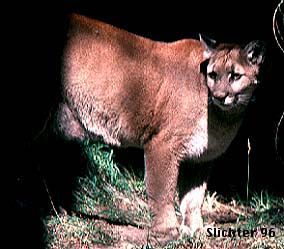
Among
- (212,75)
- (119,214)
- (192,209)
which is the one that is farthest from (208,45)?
(119,214)

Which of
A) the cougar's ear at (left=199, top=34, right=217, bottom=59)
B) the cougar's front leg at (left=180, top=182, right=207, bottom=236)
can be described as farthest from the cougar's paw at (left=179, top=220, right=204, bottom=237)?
the cougar's ear at (left=199, top=34, right=217, bottom=59)

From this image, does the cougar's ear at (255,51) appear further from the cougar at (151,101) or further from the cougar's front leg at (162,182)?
the cougar's front leg at (162,182)

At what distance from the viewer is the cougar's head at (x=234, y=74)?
480cm

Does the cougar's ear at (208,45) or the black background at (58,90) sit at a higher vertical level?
the cougar's ear at (208,45)

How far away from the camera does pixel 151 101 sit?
5145mm

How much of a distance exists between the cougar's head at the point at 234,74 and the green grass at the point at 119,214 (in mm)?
963

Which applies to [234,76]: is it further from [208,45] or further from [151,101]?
[151,101]

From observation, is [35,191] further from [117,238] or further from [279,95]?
[279,95]

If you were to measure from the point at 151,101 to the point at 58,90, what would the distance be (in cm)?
66

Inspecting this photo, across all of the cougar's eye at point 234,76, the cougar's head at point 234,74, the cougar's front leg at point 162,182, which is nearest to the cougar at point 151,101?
the cougar's front leg at point 162,182

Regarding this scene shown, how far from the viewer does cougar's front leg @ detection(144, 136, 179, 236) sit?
16.8ft

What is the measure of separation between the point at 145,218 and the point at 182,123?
2.94 ft

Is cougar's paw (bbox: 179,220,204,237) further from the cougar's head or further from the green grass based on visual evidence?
the cougar's head

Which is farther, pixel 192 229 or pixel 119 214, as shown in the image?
pixel 119 214
